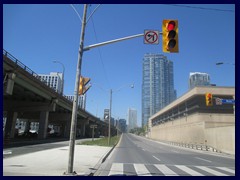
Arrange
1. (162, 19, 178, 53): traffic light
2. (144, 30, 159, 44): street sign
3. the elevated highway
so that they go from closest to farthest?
(162, 19, 178, 53): traffic light → (144, 30, 159, 44): street sign → the elevated highway

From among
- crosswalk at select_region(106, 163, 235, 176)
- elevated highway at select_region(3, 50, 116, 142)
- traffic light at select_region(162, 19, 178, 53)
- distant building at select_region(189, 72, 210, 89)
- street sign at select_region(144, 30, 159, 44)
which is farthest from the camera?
distant building at select_region(189, 72, 210, 89)

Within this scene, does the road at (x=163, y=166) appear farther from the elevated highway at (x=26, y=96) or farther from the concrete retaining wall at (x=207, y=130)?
the elevated highway at (x=26, y=96)

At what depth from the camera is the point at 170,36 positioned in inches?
437

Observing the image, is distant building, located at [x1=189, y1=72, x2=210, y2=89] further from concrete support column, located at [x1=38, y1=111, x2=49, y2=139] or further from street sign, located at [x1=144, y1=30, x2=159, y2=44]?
street sign, located at [x1=144, y1=30, x2=159, y2=44]

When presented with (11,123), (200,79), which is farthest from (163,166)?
(11,123)

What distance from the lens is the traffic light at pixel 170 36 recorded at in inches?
436

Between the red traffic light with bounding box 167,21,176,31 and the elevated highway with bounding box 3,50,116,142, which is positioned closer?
the red traffic light with bounding box 167,21,176,31

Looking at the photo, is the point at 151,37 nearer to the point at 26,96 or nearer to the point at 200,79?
the point at 26,96

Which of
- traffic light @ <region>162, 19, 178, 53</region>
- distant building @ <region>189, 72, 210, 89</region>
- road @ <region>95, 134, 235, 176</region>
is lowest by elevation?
road @ <region>95, 134, 235, 176</region>

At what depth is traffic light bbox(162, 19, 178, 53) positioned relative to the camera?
1107 centimetres

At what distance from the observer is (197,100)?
60125 millimetres

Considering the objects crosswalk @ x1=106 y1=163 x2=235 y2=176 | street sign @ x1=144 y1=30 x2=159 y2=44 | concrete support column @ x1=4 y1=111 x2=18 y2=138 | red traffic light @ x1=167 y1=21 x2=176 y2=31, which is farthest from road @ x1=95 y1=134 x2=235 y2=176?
concrete support column @ x1=4 y1=111 x2=18 y2=138
